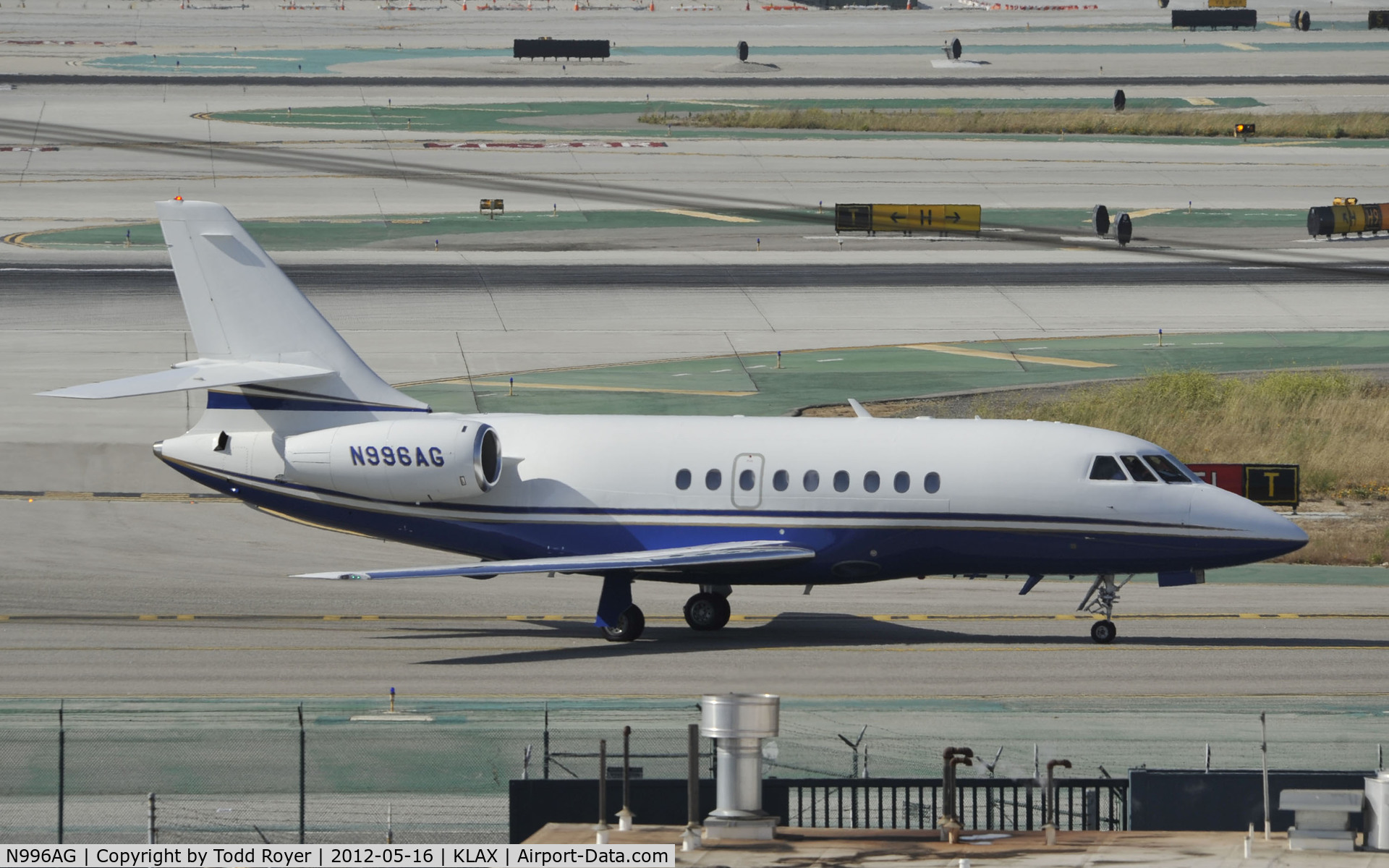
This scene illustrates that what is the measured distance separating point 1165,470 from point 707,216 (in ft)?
163

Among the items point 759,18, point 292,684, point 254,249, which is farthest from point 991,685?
point 759,18

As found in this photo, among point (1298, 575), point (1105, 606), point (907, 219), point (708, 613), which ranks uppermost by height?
point (907, 219)

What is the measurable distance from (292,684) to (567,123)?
8152 cm

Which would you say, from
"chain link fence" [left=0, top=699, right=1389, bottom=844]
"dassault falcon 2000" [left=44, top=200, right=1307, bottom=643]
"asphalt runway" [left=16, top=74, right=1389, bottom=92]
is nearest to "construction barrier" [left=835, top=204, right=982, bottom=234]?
"dassault falcon 2000" [left=44, top=200, right=1307, bottom=643]

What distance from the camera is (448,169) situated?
8875 cm

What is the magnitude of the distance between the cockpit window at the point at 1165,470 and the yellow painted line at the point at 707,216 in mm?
47891

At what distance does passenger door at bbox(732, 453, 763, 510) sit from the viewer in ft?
102

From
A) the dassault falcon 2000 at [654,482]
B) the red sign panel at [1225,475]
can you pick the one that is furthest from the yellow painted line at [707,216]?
the dassault falcon 2000 at [654,482]

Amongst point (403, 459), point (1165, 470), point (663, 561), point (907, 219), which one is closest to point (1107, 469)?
point (1165, 470)

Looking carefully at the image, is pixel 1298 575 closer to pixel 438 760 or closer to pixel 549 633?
pixel 549 633

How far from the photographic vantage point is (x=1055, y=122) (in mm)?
105938

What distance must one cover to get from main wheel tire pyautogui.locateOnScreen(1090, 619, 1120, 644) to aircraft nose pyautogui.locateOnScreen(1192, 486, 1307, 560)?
7.24ft

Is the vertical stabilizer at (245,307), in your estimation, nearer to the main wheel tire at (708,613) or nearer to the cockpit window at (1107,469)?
the main wheel tire at (708,613)

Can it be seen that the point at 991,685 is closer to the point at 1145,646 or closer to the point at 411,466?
the point at 1145,646
